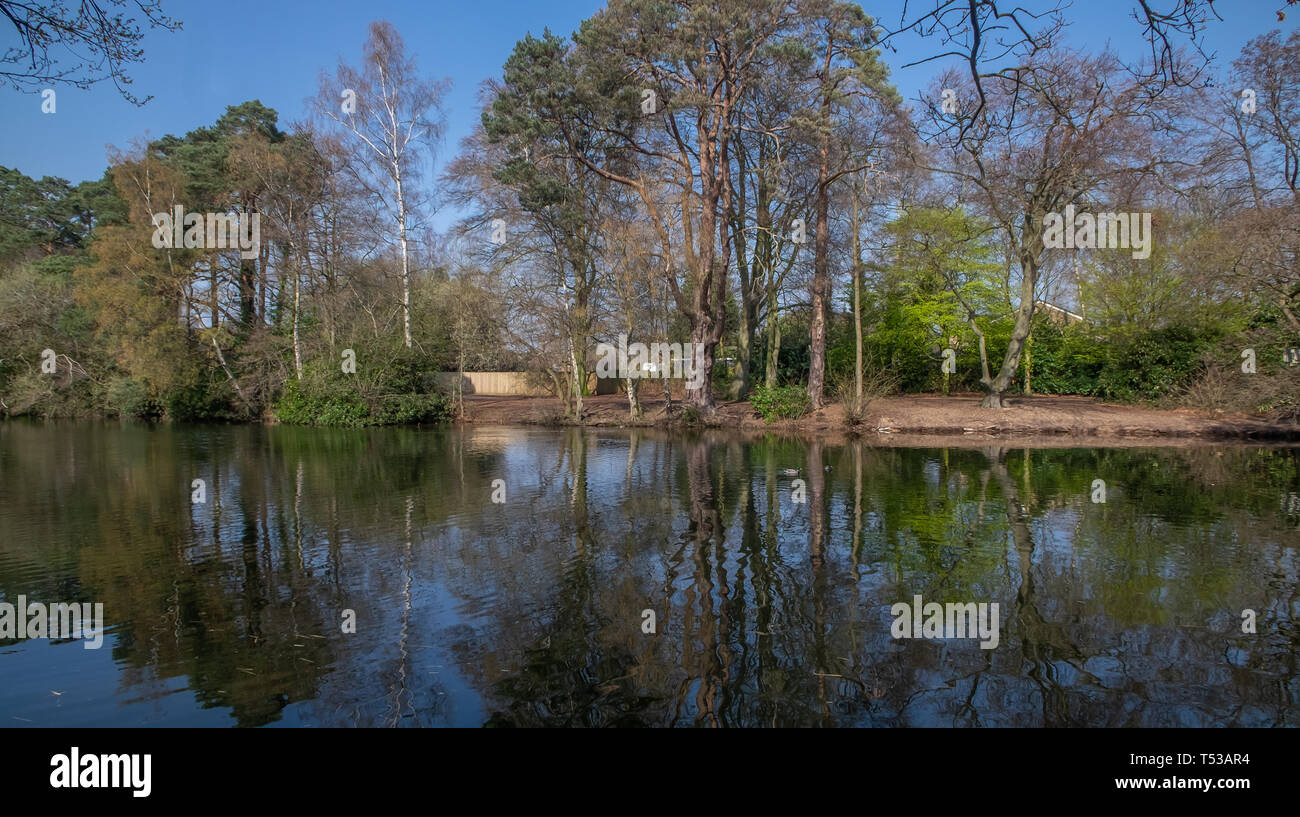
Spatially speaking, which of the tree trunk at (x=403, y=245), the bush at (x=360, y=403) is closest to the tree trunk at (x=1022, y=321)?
the bush at (x=360, y=403)

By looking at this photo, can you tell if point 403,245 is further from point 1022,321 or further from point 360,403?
point 1022,321

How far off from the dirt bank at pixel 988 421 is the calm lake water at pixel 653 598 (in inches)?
308

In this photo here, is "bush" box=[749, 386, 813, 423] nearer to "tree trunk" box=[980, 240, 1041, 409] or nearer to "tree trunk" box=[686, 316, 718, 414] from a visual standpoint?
"tree trunk" box=[686, 316, 718, 414]

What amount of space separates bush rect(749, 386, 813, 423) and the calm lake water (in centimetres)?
1030

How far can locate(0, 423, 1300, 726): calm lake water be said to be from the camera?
4.15 meters

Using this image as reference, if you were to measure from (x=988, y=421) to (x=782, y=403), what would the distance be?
6.03 meters

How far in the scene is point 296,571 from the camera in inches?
270

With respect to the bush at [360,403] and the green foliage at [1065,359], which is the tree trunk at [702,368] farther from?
the green foliage at [1065,359]

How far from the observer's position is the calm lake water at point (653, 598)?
163 inches

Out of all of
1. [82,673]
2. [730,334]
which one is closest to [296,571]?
[82,673]

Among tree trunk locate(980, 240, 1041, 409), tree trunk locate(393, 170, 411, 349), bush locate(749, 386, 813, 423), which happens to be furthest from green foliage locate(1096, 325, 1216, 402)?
tree trunk locate(393, 170, 411, 349)

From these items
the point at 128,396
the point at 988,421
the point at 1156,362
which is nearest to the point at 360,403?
the point at 128,396
